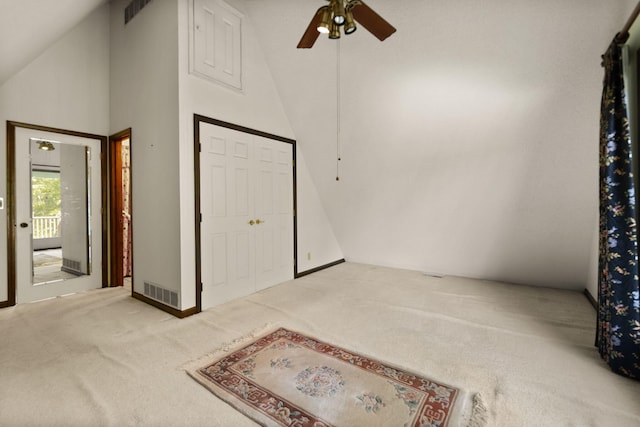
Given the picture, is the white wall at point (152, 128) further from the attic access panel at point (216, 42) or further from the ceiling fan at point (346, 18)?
the ceiling fan at point (346, 18)

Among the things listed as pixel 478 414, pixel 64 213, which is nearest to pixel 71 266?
pixel 64 213

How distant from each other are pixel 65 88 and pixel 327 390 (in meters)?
4.56

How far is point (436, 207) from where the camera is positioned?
425 centimetres

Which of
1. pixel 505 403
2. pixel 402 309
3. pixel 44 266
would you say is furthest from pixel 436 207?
pixel 44 266

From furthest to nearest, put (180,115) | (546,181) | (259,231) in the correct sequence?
(259,231) → (546,181) → (180,115)

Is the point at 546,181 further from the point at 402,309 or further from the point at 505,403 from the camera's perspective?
the point at 505,403

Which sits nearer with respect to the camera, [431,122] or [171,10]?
[171,10]

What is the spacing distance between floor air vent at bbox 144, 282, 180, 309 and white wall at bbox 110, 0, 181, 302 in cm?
6

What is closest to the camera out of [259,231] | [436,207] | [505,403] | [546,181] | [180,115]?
[505,403]

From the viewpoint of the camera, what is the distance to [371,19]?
199 cm

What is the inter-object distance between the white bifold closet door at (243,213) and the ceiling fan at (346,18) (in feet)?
6.01

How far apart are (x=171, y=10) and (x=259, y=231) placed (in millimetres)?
2587

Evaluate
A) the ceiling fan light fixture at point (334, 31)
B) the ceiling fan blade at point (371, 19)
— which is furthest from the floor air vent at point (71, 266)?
the ceiling fan blade at point (371, 19)

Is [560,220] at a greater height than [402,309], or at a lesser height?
greater
